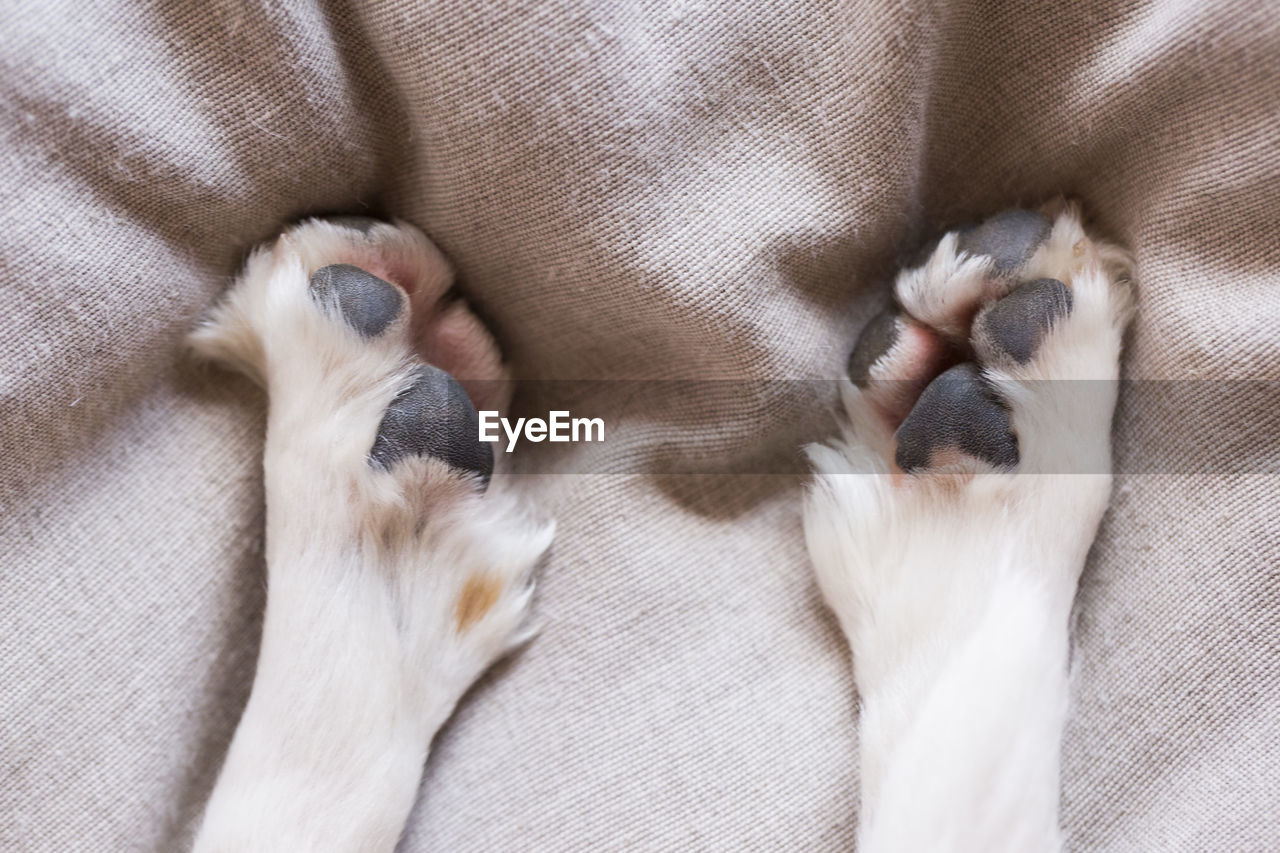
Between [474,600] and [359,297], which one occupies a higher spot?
[359,297]

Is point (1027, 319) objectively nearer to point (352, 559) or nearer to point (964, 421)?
point (964, 421)

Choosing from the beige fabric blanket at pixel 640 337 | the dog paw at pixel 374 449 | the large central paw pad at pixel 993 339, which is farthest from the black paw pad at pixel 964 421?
the dog paw at pixel 374 449

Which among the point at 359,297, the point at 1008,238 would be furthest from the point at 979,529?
the point at 359,297

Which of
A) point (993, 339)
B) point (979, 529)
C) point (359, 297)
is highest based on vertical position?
point (359, 297)

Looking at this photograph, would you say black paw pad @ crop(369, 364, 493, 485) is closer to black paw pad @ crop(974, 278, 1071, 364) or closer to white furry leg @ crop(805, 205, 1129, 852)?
white furry leg @ crop(805, 205, 1129, 852)

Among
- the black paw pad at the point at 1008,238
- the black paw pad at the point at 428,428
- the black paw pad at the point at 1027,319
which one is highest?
the black paw pad at the point at 428,428

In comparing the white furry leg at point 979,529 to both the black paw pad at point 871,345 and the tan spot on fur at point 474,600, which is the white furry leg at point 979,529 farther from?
the tan spot on fur at point 474,600
